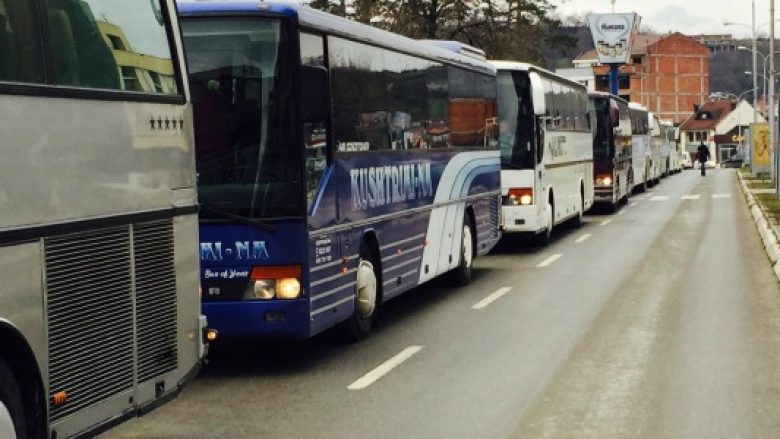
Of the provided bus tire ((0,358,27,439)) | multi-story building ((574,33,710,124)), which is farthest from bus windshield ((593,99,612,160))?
multi-story building ((574,33,710,124))

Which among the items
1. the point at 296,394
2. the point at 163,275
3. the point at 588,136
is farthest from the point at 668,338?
the point at 588,136

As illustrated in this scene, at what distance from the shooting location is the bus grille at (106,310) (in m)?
5.99

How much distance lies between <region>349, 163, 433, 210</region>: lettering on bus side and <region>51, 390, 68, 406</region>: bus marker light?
5.80 m

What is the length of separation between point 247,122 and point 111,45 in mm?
3304

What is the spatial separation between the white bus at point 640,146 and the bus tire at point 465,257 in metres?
27.9

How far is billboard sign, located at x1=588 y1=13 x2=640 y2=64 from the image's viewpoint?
93500mm

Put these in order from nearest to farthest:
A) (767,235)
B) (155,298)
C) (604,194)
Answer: (155,298)
(767,235)
(604,194)

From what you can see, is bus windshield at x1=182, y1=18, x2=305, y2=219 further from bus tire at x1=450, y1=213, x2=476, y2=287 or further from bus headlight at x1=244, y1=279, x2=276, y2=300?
bus tire at x1=450, y1=213, x2=476, y2=287

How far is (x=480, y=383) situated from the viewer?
994 centimetres

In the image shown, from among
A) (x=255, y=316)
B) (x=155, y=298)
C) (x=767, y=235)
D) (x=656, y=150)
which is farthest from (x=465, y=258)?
(x=656, y=150)

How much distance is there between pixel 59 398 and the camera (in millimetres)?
5980

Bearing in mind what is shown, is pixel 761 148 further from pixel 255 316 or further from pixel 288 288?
pixel 255 316

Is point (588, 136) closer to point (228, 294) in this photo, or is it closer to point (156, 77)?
point (228, 294)

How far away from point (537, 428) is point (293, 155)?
10.1 feet
